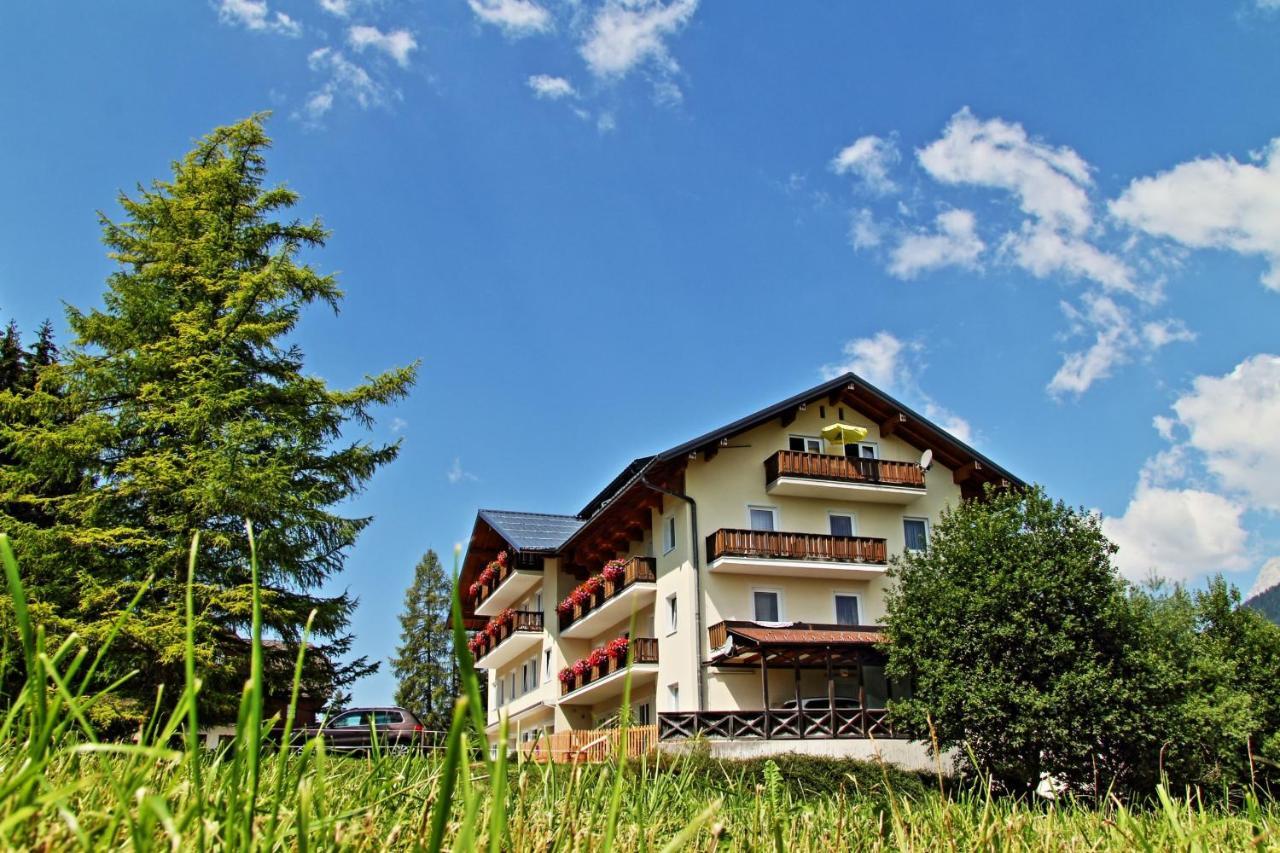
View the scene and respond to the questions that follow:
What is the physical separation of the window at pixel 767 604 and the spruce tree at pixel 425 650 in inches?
1433

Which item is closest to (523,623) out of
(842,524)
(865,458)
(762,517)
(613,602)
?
(613,602)

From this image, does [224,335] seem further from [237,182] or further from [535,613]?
[535,613]

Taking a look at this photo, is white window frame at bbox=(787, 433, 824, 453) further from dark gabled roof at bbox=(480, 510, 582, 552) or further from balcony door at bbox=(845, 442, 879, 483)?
dark gabled roof at bbox=(480, 510, 582, 552)

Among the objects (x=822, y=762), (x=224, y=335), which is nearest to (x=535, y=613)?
(x=224, y=335)

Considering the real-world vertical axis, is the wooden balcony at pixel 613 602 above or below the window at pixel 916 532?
below

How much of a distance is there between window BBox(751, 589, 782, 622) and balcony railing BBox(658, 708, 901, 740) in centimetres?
335

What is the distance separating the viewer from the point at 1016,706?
21.5 metres

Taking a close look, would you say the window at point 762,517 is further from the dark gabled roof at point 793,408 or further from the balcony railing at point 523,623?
the balcony railing at point 523,623

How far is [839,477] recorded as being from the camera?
3006 centimetres

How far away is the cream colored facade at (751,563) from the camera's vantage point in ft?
91.9

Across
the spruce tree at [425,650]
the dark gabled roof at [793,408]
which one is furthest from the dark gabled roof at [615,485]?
the spruce tree at [425,650]

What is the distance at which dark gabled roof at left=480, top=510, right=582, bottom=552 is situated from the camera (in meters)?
37.5

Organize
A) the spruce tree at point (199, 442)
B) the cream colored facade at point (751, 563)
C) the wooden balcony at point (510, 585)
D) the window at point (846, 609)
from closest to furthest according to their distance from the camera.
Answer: the spruce tree at point (199, 442) → the cream colored facade at point (751, 563) → the window at point (846, 609) → the wooden balcony at point (510, 585)

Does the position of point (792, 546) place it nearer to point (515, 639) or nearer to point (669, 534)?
point (669, 534)
